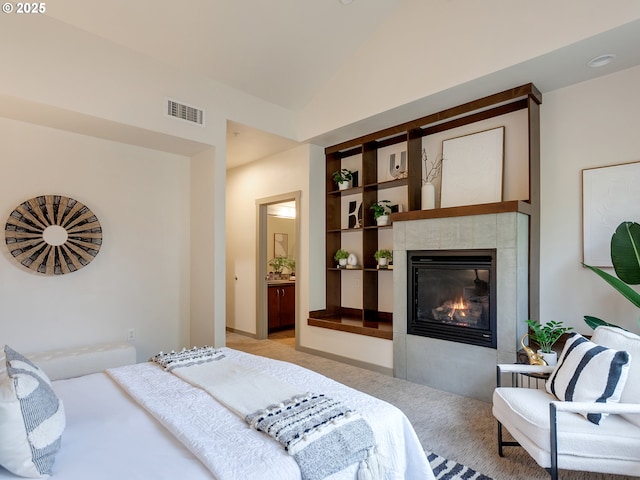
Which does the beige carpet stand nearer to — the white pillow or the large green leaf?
the white pillow

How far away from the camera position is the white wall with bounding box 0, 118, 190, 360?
3469 millimetres

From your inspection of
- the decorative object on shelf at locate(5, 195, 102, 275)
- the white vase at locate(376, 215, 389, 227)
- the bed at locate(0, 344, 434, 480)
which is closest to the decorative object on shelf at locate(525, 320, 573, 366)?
the bed at locate(0, 344, 434, 480)

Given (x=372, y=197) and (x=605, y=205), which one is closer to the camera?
(x=605, y=205)

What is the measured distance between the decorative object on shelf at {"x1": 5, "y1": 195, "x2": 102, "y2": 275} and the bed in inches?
78.2

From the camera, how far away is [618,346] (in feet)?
7.06

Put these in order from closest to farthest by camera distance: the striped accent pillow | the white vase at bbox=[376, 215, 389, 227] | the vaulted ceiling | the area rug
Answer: the striped accent pillow < the area rug < the vaulted ceiling < the white vase at bbox=[376, 215, 389, 227]

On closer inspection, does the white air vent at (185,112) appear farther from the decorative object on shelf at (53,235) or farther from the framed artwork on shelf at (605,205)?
the framed artwork on shelf at (605,205)

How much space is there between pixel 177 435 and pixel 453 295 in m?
2.85

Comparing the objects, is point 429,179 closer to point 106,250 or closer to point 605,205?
point 605,205

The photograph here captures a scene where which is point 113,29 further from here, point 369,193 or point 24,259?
point 369,193

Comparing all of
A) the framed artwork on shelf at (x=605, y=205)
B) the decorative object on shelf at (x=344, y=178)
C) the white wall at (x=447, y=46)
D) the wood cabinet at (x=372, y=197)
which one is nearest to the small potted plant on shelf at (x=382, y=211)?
the wood cabinet at (x=372, y=197)

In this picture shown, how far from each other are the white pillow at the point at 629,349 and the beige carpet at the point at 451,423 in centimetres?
54

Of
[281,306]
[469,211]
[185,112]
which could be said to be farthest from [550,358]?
[281,306]

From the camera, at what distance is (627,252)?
266 cm
